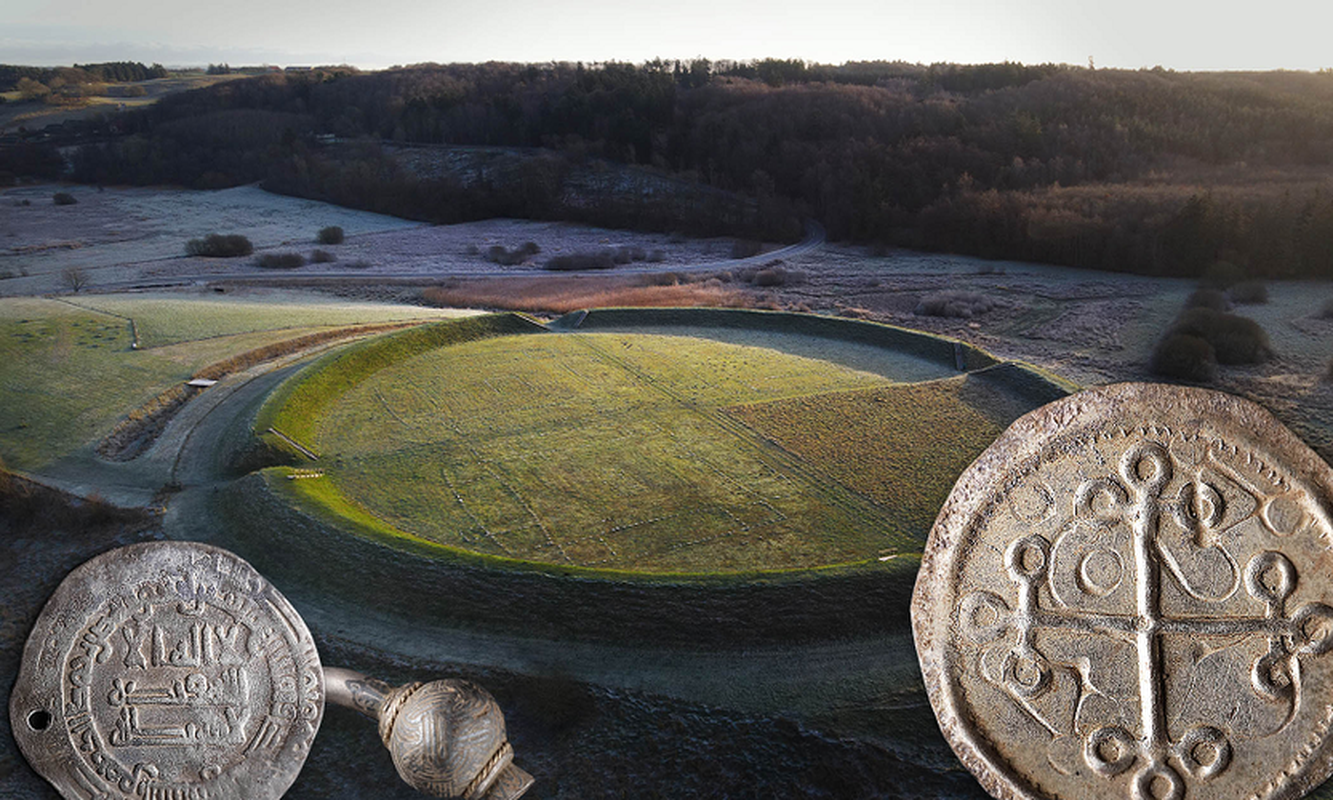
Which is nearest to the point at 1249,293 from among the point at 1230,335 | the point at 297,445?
the point at 1230,335

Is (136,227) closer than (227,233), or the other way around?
(136,227)

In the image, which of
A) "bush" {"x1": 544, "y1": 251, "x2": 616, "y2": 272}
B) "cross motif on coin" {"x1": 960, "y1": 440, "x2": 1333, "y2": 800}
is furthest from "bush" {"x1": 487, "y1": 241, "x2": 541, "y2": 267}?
"cross motif on coin" {"x1": 960, "y1": 440, "x2": 1333, "y2": 800}

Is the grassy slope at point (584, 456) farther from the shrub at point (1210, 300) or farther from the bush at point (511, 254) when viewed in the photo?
the bush at point (511, 254)

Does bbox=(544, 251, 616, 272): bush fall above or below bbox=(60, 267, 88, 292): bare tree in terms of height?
above

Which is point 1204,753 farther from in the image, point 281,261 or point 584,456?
point 281,261

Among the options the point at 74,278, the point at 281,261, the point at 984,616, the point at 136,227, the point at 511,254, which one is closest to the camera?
the point at 984,616

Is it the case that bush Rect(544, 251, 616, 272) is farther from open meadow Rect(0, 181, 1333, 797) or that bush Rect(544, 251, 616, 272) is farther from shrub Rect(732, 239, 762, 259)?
shrub Rect(732, 239, 762, 259)

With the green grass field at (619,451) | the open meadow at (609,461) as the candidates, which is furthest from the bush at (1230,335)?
the green grass field at (619,451)
